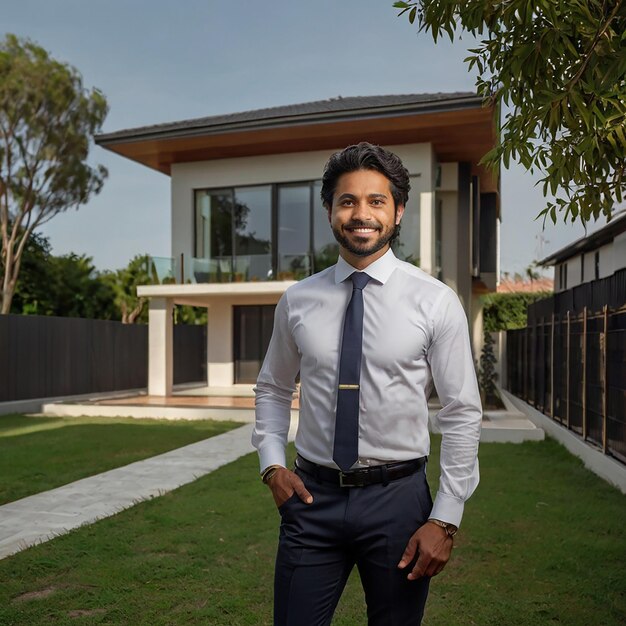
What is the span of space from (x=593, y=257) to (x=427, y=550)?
22.7m

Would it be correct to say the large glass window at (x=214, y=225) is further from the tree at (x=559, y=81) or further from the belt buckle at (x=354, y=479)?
the belt buckle at (x=354, y=479)

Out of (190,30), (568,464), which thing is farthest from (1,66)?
(568,464)

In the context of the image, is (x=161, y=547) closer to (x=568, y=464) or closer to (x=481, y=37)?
(x=481, y=37)

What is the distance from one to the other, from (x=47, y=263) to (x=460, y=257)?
64.9ft

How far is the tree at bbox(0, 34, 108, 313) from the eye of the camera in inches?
1051

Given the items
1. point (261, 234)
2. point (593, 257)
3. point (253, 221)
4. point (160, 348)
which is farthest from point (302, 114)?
point (593, 257)

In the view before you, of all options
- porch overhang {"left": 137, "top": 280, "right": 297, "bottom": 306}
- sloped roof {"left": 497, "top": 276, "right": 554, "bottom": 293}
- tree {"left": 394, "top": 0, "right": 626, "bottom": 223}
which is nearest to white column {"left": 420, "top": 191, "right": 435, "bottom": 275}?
porch overhang {"left": 137, "top": 280, "right": 297, "bottom": 306}

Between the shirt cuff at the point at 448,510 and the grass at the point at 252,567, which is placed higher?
the shirt cuff at the point at 448,510

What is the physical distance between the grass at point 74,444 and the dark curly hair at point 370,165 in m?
6.09

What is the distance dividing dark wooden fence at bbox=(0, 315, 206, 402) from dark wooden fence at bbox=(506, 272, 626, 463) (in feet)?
35.3

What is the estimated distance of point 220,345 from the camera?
2109cm

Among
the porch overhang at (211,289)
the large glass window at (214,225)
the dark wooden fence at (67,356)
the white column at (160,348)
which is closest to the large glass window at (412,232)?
the porch overhang at (211,289)

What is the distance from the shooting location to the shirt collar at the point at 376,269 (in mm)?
2334

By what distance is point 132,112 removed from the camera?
108ft
